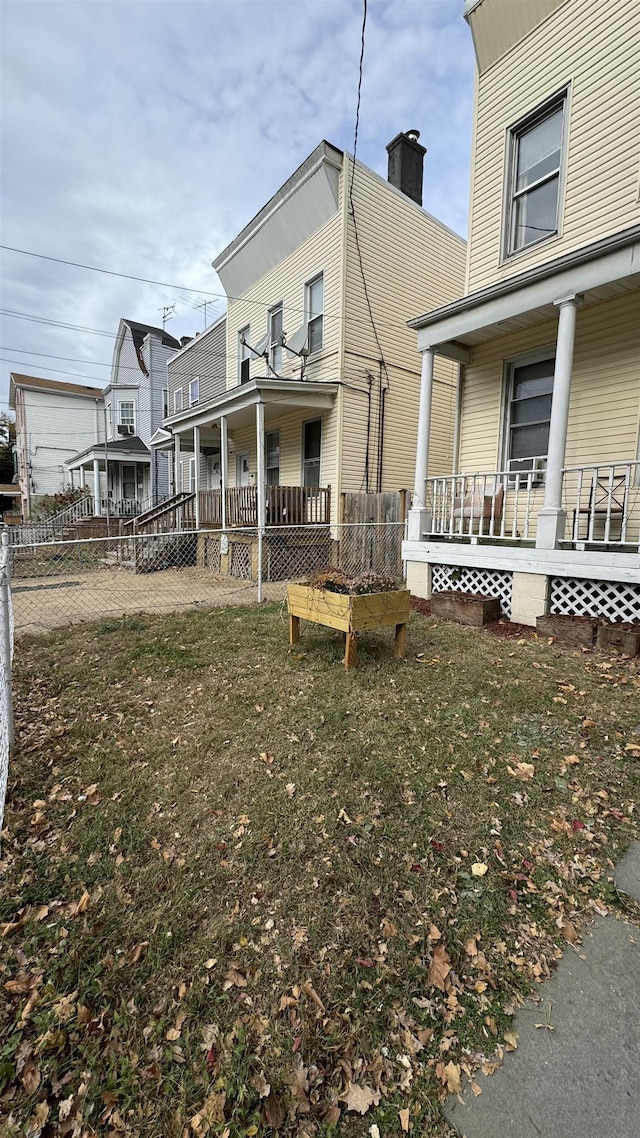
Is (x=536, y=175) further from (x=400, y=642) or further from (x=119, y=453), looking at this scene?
(x=119, y=453)

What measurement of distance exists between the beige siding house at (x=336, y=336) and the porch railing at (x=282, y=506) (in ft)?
0.11

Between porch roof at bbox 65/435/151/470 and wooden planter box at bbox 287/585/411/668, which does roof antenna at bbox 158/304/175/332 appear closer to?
porch roof at bbox 65/435/151/470

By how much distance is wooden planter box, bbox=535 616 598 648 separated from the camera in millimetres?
5000

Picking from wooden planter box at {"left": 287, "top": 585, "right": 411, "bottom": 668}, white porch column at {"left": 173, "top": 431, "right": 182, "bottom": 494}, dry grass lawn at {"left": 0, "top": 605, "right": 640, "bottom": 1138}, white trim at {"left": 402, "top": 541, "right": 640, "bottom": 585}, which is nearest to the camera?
dry grass lawn at {"left": 0, "top": 605, "right": 640, "bottom": 1138}

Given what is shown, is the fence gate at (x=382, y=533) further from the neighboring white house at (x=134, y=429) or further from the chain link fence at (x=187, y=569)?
the neighboring white house at (x=134, y=429)

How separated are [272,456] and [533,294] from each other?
863 centimetres

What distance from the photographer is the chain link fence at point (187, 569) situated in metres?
7.72

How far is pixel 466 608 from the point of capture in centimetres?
614

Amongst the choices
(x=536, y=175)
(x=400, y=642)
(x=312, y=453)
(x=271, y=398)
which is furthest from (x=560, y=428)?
(x=312, y=453)

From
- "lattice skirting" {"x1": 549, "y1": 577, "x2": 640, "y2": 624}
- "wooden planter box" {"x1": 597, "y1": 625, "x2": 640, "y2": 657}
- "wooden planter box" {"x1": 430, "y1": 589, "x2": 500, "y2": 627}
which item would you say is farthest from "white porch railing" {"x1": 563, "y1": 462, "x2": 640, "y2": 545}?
"wooden planter box" {"x1": 430, "y1": 589, "x2": 500, "y2": 627}

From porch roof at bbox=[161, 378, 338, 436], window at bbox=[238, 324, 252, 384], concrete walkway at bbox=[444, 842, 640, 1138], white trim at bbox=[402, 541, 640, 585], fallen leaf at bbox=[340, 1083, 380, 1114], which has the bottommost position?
fallen leaf at bbox=[340, 1083, 380, 1114]

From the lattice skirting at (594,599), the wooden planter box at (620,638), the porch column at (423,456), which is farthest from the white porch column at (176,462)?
the wooden planter box at (620,638)

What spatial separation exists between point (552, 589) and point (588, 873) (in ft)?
12.8

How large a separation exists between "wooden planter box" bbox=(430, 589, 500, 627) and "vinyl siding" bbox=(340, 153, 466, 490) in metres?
5.37
